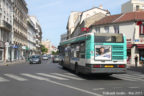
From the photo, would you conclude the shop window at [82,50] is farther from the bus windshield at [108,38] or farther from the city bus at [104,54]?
the bus windshield at [108,38]

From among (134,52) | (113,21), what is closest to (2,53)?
(113,21)

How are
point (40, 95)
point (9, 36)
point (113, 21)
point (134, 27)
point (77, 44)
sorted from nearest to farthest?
point (40, 95)
point (77, 44)
point (134, 27)
point (113, 21)
point (9, 36)

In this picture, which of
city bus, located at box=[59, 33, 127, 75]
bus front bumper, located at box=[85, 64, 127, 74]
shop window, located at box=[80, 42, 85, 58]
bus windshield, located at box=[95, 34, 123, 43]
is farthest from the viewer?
shop window, located at box=[80, 42, 85, 58]

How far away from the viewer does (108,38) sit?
12812 mm

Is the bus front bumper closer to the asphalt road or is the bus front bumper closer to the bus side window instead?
the asphalt road

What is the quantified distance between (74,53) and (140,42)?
19.2m

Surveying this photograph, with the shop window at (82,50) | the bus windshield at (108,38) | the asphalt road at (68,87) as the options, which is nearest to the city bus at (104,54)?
the bus windshield at (108,38)

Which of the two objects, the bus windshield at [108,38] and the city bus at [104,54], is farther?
the bus windshield at [108,38]

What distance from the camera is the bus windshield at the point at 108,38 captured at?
12.6 m

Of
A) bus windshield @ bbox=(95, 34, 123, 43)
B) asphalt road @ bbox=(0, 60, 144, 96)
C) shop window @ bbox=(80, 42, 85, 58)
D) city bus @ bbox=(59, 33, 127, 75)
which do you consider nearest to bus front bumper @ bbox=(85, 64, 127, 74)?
city bus @ bbox=(59, 33, 127, 75)

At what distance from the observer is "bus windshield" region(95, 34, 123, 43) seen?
1261cm

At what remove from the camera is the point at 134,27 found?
106 feet

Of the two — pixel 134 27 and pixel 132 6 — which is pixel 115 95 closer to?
pixel 134 27

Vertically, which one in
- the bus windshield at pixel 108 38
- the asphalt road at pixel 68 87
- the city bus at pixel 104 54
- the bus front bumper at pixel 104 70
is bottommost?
the asphalt road at pixel 68 87
